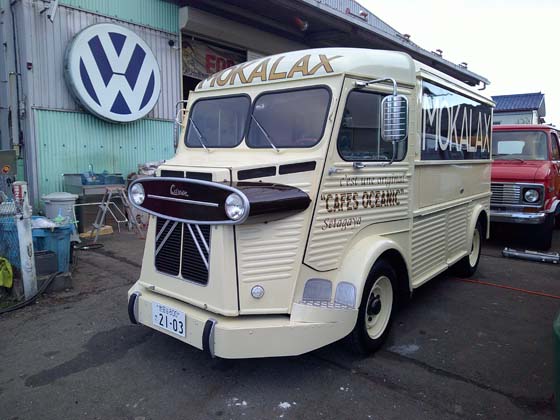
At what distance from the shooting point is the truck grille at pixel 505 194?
772 cm

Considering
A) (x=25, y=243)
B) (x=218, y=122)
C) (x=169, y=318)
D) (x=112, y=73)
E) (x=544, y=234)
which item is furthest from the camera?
(x=112, y=73)

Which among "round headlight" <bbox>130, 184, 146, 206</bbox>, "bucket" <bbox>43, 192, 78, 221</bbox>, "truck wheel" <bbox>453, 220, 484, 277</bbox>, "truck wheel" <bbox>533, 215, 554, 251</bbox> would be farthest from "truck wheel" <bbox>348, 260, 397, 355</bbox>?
"bucket" <bbox>43, 192, 78, 221</bbox>

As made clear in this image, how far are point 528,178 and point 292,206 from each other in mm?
6039

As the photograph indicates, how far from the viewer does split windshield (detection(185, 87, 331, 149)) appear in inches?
140

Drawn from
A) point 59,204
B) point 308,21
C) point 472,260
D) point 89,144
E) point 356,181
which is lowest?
point 472,260

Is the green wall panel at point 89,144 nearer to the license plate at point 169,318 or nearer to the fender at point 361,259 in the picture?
the license plate at point 169,318

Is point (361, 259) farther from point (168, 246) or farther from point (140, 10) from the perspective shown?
point (140, 10)

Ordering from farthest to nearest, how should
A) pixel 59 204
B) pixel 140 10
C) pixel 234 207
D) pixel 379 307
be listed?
pixel 140 10 < pixel 59 204 < pixel 379 307 < pixel 234 207

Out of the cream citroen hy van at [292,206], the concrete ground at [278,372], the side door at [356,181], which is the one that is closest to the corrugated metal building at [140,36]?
the concrete ground at [278,372]

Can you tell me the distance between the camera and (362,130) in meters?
3.73

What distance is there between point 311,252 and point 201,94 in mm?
2041

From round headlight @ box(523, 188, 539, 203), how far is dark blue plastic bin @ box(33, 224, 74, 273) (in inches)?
277

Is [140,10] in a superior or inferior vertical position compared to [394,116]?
superior

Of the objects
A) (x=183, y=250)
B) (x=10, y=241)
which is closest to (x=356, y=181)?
(x=183, y=250)
